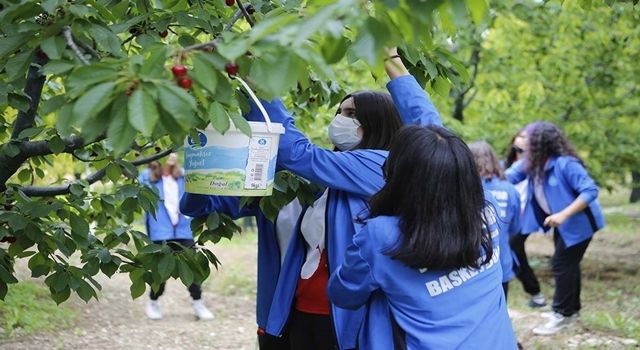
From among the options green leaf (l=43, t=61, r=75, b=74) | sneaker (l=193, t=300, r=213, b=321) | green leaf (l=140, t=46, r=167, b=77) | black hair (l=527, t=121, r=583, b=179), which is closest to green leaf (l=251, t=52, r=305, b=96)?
green leaf (l=140, t=46, r=167, b=77)

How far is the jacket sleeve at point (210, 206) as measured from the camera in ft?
10.2

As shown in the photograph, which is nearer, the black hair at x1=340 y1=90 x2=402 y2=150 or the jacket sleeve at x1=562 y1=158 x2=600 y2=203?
the black hair at x1=340 y1=90 x2=402 y2=150

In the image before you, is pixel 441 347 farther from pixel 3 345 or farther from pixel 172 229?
pixel 172 229

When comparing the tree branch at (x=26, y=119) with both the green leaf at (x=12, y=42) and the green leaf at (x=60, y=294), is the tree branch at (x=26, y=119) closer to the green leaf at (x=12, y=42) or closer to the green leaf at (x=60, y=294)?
the green leaf at (x=60, y=294)

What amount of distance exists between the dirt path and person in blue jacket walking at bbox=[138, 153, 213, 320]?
158 mm

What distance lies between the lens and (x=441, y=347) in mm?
2332

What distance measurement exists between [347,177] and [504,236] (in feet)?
10.3

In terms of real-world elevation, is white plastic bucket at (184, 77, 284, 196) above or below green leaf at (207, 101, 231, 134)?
below

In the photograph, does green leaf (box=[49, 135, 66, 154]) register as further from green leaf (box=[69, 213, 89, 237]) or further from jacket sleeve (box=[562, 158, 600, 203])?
jacket sleeve (box=[562, 158, 600, 203])

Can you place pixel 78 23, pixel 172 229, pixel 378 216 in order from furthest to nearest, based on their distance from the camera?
pixel 172 229
pixel 378 216
pixel 78 23

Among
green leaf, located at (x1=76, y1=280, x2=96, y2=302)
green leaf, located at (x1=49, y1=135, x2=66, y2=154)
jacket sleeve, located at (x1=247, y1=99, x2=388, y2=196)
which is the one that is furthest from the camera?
green leaf, located at (x1=76, y1=280, x2=96, y2=302)

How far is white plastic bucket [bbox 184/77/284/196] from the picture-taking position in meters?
2.50

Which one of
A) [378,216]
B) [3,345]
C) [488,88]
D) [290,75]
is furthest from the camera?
[488,88]

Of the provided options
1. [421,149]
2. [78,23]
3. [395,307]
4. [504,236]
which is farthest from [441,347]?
[504,236]
